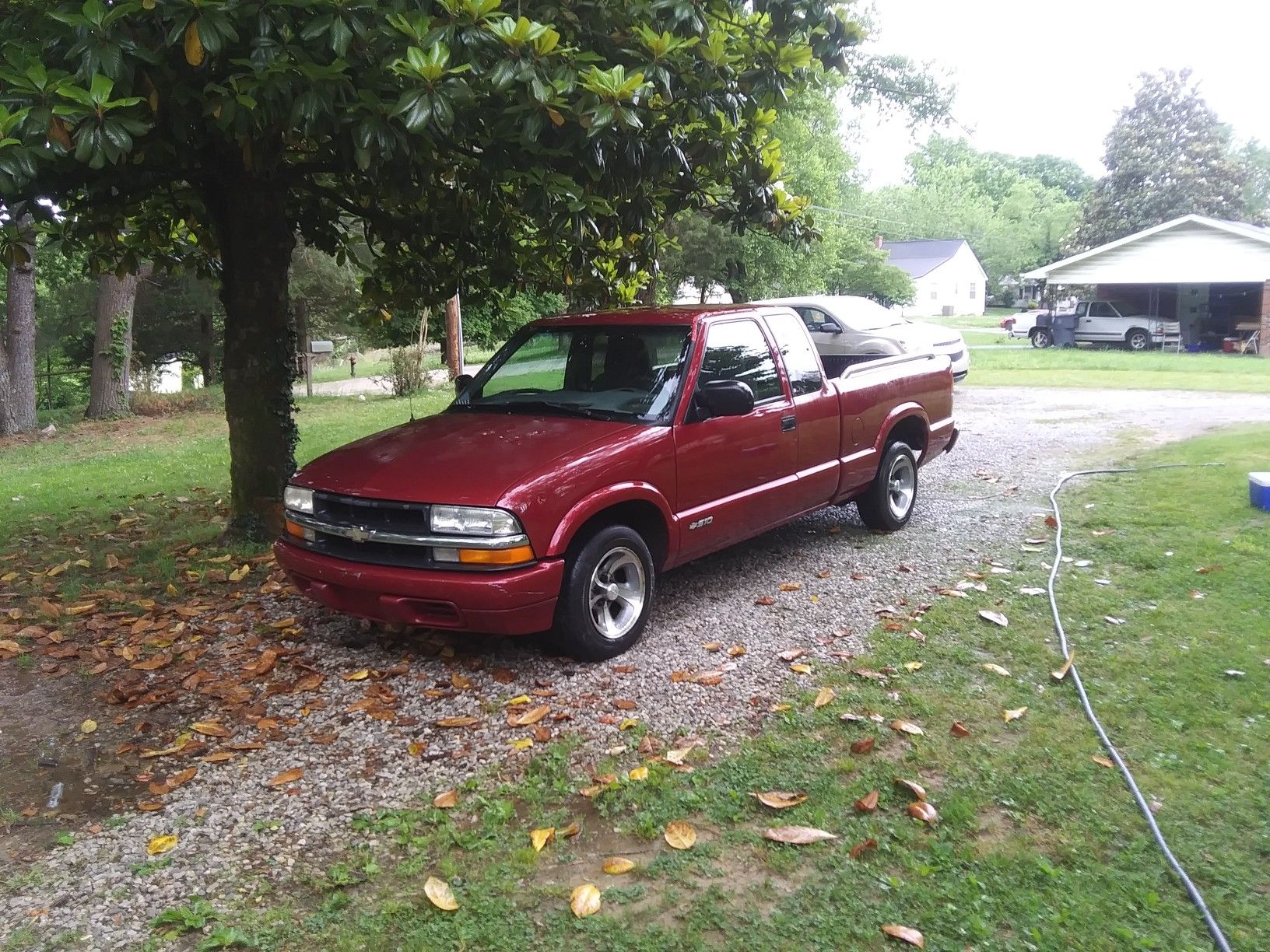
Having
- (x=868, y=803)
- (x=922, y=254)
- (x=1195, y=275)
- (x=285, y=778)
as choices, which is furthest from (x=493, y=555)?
(x=922, y=254)

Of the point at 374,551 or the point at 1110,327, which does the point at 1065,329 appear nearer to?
the point at 1110,327

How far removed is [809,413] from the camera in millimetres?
6387

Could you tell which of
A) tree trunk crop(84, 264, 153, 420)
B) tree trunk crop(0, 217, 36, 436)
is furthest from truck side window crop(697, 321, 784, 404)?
tree trunk crop(84, 264, 153, 420)

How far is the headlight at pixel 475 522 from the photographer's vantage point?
4.46 m

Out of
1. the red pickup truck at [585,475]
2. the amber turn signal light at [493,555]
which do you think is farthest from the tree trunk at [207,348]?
the amber turn signal light at [493,555]

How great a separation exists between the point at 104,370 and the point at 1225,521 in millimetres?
17351

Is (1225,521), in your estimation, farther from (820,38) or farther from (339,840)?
(339,840)

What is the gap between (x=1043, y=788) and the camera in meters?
3.66

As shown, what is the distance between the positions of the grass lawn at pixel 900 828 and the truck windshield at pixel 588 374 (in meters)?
1.70

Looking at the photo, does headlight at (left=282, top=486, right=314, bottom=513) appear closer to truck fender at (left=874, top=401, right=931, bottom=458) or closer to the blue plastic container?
truck fender at (left=874, top=401, right=931, bottom=458)

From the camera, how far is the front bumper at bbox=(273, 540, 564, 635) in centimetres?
446

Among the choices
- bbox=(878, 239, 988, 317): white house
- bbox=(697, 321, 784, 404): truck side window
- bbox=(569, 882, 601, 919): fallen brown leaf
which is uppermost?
bbox=(878, 239, 988, 317): white house

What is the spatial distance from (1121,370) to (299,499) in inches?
839

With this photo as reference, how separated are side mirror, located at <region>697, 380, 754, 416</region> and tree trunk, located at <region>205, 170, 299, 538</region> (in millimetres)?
3615
